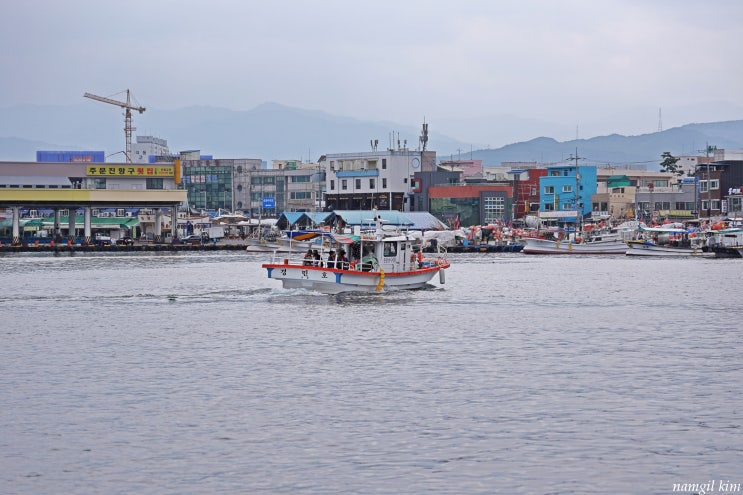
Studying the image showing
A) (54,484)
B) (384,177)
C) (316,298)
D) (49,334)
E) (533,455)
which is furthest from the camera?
(384,177)

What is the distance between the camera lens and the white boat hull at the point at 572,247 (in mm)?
105250

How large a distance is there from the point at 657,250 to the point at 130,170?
5792 cm

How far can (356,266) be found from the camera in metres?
54.1

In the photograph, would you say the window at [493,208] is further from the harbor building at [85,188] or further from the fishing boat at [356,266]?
the fishing boat at [356,266]

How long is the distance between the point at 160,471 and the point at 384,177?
11249 cm

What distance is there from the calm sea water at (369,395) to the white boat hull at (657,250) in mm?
45691

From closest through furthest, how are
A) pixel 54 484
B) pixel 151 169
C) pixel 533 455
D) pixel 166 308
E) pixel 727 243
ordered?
Answer: pixel 54 484 < pixel 533 455 < pixel 166 308 < pixel 727 243 < pixel 151 169

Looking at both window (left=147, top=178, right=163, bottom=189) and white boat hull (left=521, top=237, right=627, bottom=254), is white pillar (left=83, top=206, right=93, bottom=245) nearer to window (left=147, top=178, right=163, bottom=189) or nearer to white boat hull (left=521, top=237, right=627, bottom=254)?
window (left=147, top=178, right=163, bottom=189)

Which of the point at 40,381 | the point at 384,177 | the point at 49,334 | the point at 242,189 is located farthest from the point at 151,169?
the point at 40,381

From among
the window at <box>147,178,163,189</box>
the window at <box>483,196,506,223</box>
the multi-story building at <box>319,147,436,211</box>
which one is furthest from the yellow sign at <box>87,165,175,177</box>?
the window at <box>483,196,506,223</box>

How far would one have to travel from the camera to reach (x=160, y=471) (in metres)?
21.0

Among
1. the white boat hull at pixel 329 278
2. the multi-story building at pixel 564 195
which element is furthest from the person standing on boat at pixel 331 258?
the multi-story building at pixel 564 195

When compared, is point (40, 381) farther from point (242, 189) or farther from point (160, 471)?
point (242, 189)

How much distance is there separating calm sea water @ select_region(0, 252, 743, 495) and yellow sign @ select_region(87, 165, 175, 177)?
6443 cm
